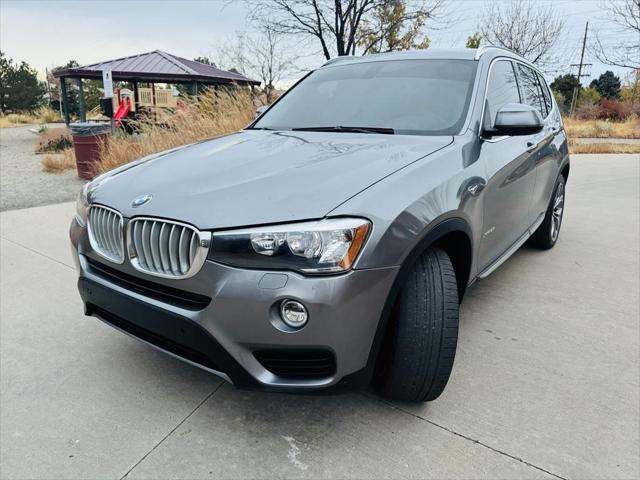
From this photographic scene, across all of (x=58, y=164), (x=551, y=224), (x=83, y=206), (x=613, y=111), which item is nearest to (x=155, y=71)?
(x=58, y=164)

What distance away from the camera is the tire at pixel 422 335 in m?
1.94

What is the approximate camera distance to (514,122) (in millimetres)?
2564

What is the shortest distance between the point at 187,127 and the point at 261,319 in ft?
22.8

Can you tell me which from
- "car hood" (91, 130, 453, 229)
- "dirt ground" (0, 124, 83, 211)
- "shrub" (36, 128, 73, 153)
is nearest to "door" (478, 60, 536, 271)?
"car hood" (91, 130, 453, 229)

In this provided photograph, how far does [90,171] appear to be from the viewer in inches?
309

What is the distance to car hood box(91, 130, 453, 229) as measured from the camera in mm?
1802

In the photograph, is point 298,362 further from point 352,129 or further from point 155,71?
point 155,71

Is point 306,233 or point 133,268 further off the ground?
point 306,233

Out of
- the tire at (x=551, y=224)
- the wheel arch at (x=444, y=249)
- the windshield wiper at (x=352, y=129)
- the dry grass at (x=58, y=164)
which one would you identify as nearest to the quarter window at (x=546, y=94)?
the tire at (x=551, y=224)

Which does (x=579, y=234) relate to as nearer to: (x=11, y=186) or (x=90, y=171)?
(x=90, y=171)

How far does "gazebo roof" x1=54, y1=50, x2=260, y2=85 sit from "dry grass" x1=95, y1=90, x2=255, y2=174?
26.3ft

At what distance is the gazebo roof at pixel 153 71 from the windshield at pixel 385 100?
44.5ft

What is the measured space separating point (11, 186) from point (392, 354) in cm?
767

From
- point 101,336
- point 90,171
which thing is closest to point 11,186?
point 90,171
